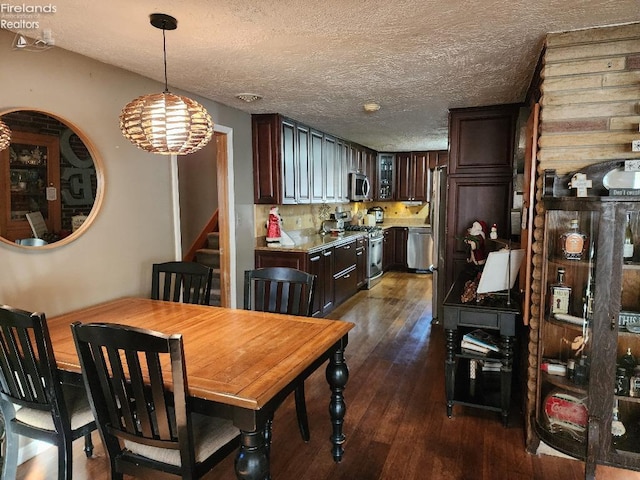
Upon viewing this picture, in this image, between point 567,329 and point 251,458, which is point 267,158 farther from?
point 251,458

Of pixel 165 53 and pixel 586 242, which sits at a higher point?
pixel 165 53

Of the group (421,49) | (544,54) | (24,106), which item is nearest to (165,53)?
(24,106)

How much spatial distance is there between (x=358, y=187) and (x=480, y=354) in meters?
4.23

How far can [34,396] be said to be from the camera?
1688mm

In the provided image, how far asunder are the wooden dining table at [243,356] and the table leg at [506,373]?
1.05 meters

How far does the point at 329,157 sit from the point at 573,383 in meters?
4.06

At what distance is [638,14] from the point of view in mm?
1890

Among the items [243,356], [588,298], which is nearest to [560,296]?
[588,298]

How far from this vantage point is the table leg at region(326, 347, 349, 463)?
2072 mm

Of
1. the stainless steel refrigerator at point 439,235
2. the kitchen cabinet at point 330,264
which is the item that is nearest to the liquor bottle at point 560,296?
the stainless steel refrigerator at point 439,235

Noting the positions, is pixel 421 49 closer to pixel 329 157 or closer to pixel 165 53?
pixel 165 53

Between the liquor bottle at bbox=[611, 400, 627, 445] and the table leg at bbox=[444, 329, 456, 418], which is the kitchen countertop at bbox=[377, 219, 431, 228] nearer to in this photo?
the table leg at bbox=[444, 329, 456, 418]

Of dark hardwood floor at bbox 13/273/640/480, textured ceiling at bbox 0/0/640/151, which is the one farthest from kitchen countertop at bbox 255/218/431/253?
textured ceiling at bbox 0/0/640/151

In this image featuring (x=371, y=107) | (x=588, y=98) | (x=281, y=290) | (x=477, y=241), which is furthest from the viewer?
(x=371, y=107)
